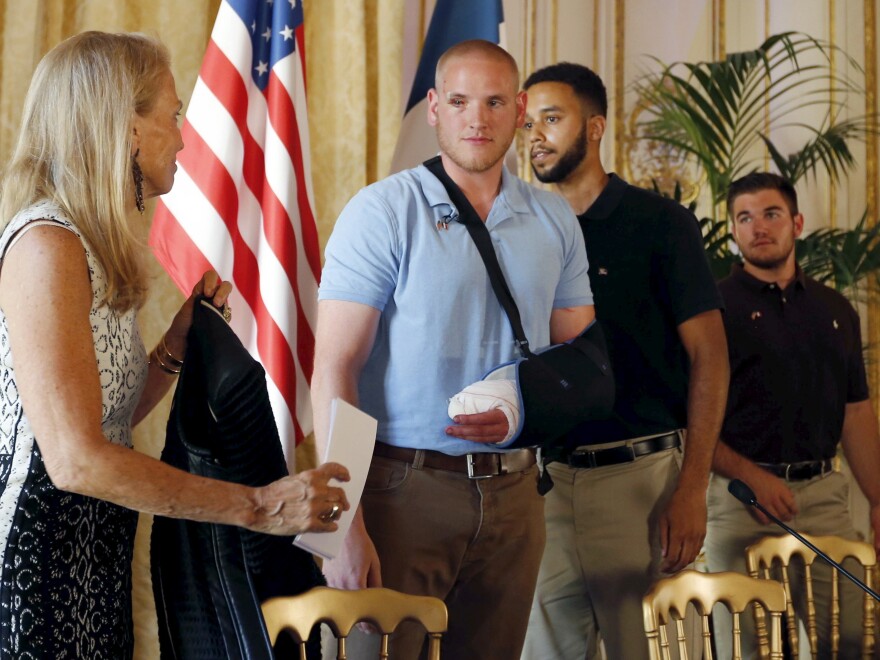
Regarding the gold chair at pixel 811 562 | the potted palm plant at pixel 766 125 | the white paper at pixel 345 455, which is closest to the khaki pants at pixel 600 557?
the gold chair at pixel 811 562

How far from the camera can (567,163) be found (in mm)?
2973

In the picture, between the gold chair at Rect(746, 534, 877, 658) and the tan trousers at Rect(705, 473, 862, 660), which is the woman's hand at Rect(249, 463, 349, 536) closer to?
the gold chair at Rect(746, 534, 877, 658)

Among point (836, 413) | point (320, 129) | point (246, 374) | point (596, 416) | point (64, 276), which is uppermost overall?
point (320, 129)

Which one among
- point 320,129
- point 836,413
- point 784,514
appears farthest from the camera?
point 320,129

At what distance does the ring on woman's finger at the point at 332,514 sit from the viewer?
162cm

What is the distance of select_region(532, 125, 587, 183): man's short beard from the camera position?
297 cm

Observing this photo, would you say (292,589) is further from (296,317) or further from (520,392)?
(296,317)

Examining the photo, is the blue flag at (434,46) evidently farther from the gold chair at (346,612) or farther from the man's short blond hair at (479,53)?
the gold chair at (346,612)

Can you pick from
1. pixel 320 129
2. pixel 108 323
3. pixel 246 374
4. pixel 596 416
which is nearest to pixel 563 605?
pixel 596 416

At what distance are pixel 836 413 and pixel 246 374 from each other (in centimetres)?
245

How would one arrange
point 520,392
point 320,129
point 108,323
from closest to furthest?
point 108,323, point 520,392, point 320,129

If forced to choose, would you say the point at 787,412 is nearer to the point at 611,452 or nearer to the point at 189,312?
the point at 611,452

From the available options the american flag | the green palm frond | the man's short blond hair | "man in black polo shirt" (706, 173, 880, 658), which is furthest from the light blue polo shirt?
the green palm frond

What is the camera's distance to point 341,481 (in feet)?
5.48
